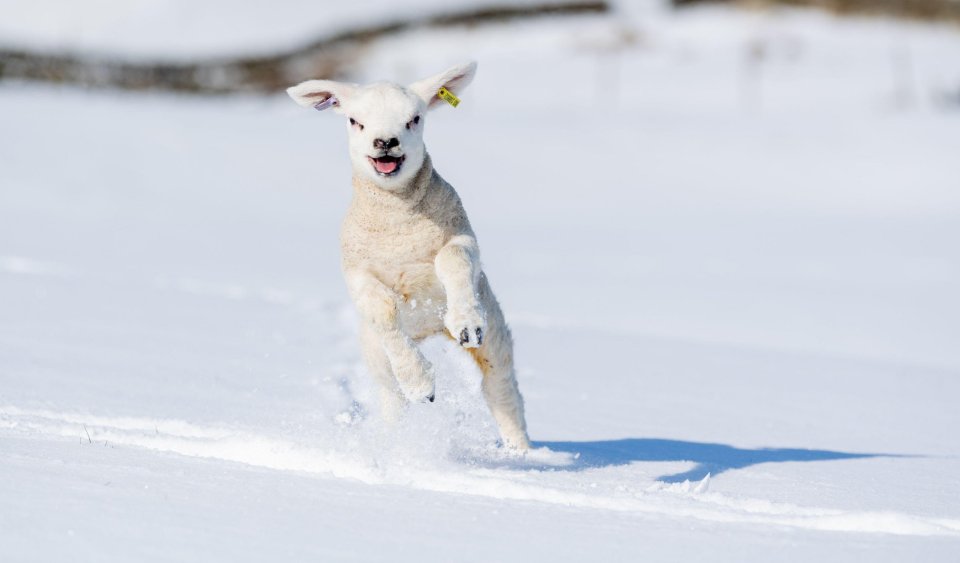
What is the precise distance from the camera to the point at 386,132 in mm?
4812

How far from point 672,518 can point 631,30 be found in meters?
28.7

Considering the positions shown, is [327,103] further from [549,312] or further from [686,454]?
[549,312]

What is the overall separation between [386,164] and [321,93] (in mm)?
584

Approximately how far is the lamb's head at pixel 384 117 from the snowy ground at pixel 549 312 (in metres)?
1.06

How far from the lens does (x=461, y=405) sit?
5668 mm

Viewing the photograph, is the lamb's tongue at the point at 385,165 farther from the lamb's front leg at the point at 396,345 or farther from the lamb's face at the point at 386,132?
the lamb's front leg at the point at 396,345

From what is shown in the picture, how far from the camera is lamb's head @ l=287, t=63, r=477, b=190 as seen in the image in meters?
4.84

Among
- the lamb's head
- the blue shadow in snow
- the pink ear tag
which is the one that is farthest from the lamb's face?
the blue shadow in snow

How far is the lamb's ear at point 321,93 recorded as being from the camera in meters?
5.13

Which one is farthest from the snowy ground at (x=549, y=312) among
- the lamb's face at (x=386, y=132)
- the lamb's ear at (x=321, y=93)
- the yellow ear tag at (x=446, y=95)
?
the lamb's ear at (x=321, y=93)

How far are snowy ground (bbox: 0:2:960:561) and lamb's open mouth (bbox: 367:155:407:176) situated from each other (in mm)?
1057

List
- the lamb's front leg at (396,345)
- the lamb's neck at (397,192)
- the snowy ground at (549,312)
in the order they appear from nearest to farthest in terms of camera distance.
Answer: the snowy ground at (549,312), the lamb's front leg at (396,345), the lamb's neck at (397,192)

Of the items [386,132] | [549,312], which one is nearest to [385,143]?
[386,132]

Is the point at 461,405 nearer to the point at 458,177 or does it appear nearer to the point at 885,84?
the point at 458,177
